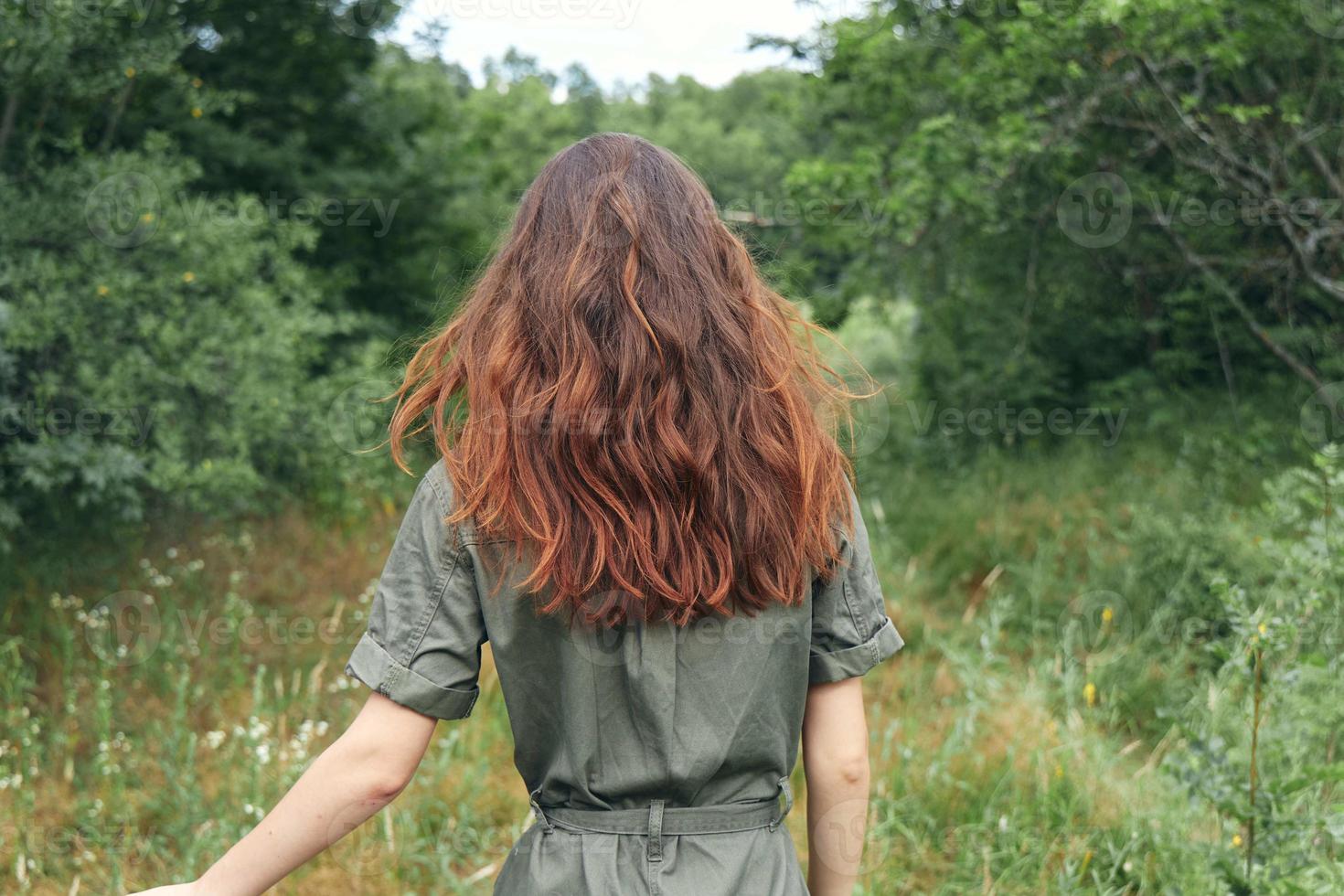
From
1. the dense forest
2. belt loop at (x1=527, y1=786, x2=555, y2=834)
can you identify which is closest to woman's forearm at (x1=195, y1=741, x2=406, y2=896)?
belt loop at (x1=527, y1=786, x2=555, y2=834)

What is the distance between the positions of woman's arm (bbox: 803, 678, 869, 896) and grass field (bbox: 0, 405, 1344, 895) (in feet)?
4.07

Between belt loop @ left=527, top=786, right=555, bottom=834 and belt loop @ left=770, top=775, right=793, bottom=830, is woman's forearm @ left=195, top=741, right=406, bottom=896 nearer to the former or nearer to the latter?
belt loop @ left=527, top=786, right=555, bottom=834

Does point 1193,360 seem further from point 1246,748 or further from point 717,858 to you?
point 717,858

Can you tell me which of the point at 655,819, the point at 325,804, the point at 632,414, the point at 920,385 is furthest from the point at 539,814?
the point at 920,385

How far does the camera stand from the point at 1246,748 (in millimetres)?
3246

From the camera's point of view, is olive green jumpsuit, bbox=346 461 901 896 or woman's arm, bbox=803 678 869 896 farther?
woman's arm, bbox=803 678 869 896

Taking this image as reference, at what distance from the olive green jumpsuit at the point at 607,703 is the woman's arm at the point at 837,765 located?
4.3 inches

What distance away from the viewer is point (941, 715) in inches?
180

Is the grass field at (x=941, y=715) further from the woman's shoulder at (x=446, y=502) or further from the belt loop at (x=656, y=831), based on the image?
the woman's shoulder at (x=446, y=502)

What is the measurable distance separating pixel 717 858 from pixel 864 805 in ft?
1.02

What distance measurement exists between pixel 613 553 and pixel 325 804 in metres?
0.50

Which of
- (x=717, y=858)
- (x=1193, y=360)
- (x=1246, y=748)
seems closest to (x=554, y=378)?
(x=717, y=858)

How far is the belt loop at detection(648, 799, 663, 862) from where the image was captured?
1533mm

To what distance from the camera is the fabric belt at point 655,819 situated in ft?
5.08
